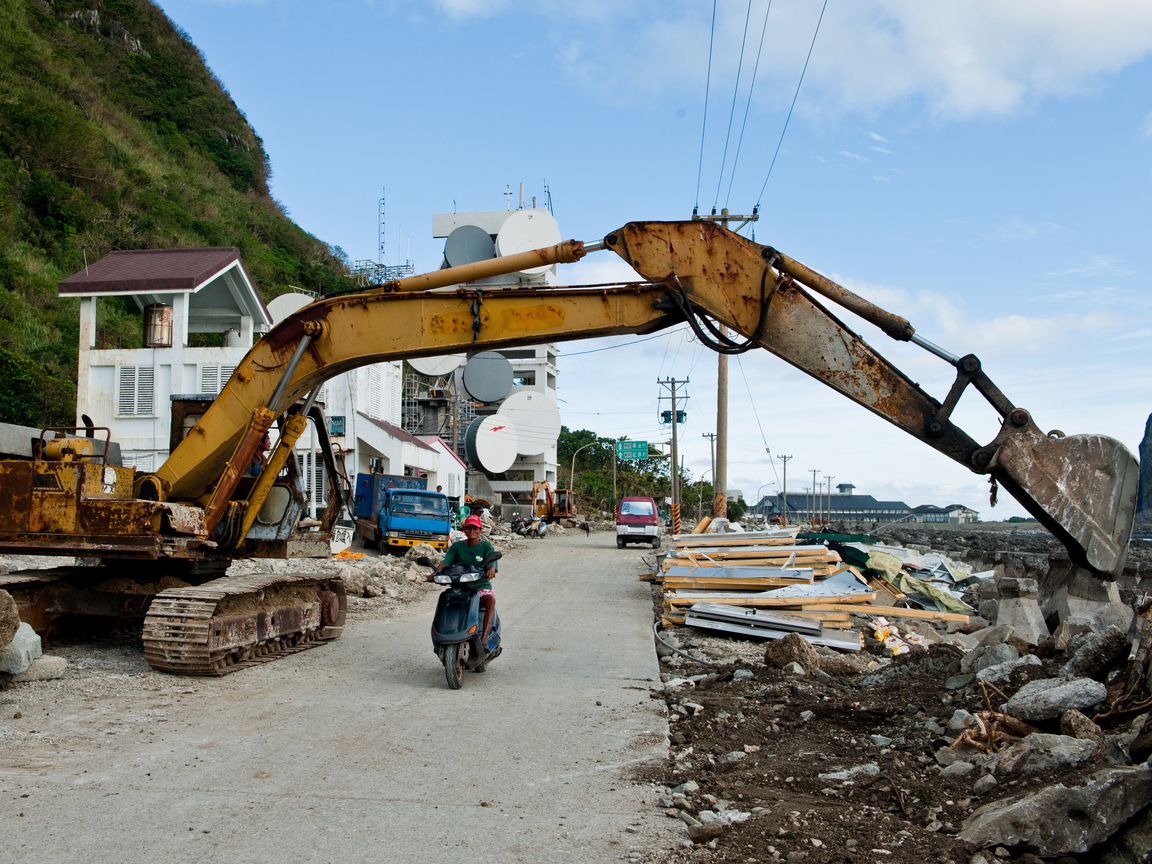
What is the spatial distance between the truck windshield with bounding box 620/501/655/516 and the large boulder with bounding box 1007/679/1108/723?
90.9ft

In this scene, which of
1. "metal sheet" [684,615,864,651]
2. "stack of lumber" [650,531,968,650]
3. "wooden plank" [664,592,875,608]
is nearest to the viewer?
"metal sheet" [684,615,864,651]

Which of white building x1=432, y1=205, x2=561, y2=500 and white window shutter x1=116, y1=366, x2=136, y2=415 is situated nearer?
white window shutter x1=116, y1=366, x2=136, y2=415

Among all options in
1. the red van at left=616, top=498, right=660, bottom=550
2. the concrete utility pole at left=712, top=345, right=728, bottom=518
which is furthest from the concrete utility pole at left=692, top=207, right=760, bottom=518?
the red van at left=616, top=498, right=660, bottom=550

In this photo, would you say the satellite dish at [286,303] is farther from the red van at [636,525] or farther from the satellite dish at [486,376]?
the red van at [636,525]

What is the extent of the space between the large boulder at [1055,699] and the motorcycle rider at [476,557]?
5.06 m

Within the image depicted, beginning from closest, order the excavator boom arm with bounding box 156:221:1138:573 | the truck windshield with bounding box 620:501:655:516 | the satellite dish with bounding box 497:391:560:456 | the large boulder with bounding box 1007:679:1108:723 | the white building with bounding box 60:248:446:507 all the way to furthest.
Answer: the large boulder with bounding box 1007:679:1108:723, the excavator boom arm with bounding box 156:221:1138:573, the white building with bounding box 60:248:446:507, the truck windshield with bounding box 620:501:655:516, the satellite dish with bounding box 497:391:560:456

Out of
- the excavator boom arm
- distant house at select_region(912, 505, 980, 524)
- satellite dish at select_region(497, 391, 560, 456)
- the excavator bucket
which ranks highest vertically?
satellite dish at select_region(497, 391, 560, 456)

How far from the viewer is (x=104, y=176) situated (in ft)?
139

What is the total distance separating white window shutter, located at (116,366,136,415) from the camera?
26812 millimetres

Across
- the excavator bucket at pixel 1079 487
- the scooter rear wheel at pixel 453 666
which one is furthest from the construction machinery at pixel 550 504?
the excavator bucket at pixel 1079 487

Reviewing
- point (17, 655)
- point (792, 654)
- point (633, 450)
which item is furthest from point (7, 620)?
point (633, 450)

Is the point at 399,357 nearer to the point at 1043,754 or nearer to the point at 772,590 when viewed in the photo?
the point at 1043,754

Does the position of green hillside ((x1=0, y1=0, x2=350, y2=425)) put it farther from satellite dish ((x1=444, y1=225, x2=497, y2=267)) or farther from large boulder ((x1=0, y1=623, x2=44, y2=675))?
large boulder ((x1=0, y1=623, x2=44, y2=675))

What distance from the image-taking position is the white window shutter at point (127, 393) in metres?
26.8
